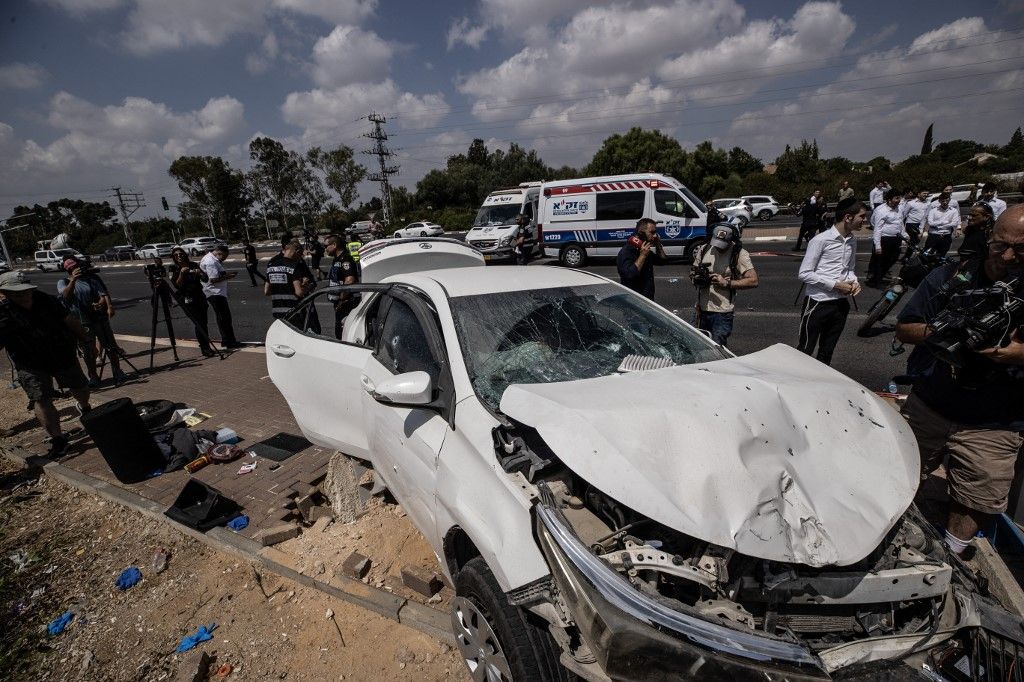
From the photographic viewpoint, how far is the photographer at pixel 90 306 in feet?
20.1

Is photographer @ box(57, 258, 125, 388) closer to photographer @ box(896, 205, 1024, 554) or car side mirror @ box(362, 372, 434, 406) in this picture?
car side mirror @ box(362, 372, 434, 406)

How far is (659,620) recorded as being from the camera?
125cm

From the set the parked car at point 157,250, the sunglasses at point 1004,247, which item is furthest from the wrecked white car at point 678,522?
the parked car at point 157,250

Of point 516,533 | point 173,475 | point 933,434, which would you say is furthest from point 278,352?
point 933,434

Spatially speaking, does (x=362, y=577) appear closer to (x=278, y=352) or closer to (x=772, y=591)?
(x=278, y=352)

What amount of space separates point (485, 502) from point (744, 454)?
0.91 metres

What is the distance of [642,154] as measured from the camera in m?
42.8

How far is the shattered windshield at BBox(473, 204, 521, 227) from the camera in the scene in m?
17.6

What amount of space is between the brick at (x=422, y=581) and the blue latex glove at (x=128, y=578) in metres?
1.71

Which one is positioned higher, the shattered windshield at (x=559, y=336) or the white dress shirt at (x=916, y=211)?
the shattered windshield at (x=559, y=336)

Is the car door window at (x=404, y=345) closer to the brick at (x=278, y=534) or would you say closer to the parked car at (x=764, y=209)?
the brick at (x=278, y=534)

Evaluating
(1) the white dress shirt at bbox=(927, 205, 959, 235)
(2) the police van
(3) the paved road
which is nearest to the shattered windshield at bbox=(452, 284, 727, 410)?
(3) the paved road

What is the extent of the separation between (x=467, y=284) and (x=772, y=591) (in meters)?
2.04

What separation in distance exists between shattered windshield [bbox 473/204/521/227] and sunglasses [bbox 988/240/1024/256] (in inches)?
622
